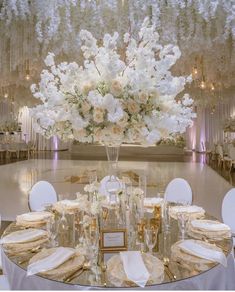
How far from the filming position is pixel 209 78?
28.0 ft

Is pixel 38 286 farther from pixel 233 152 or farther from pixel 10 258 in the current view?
pixel 233 152

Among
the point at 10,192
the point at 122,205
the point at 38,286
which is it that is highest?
the point at 122,205

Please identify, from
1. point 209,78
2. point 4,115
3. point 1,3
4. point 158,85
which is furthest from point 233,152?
point 4,115

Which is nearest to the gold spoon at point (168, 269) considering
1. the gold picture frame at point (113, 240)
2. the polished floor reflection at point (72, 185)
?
the gold picture frame at point (113, 240)

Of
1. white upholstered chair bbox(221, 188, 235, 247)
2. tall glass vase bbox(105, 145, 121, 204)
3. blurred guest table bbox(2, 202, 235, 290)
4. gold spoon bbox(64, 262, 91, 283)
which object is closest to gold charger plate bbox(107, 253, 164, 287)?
blurred guest table bbox(2, 202, 235, 290)

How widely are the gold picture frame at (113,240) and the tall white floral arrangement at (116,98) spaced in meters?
0.59

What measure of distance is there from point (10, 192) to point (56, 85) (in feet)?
17.5

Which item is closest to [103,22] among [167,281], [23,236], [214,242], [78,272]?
[23,236]

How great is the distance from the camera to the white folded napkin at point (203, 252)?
65.4 inches

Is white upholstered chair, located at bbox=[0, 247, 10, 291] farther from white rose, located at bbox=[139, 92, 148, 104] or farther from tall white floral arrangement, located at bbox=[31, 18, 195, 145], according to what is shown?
white rose, located at bbox=[139, 92, 148, 104]

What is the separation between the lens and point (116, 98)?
73.5 inches

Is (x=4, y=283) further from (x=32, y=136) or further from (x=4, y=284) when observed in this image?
(x=32, y=136)

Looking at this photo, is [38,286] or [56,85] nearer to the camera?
[38,286]

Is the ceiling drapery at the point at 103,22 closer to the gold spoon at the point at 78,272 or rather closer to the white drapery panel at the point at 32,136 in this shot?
Result: the gold spoon at the point at 78,272
